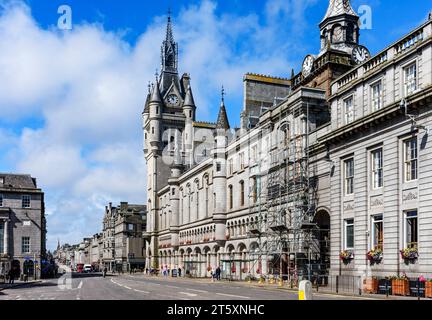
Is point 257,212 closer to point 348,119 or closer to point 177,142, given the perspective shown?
point 348,119

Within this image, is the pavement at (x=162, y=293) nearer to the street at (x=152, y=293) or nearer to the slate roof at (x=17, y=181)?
the street at (x=152, y=293)

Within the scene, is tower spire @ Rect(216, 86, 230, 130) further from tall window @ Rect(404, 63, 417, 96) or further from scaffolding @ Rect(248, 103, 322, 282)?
tall window @ Rect(404, 63, 417, 96)

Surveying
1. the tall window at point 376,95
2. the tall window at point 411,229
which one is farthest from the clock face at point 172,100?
the tall window at point 411,229

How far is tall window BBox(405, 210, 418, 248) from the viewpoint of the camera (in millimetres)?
30047

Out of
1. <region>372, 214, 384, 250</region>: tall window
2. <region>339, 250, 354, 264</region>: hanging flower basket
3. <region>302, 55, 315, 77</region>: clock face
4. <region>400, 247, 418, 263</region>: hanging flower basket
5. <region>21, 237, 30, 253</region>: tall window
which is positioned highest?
<region>302, 55, 315, 77</region>: clock face

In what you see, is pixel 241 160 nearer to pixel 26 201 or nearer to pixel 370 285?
pixel 26 201

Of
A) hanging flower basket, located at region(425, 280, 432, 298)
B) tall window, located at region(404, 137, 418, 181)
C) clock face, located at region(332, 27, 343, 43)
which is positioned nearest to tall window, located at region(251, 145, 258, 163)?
clock face, located at region(332, 27, 343, 43)

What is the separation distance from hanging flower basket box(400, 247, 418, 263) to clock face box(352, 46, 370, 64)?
78.4 ft

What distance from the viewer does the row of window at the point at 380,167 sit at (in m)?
30.7

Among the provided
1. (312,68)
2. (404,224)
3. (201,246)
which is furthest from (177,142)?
(404,224)

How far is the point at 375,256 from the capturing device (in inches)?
1293
